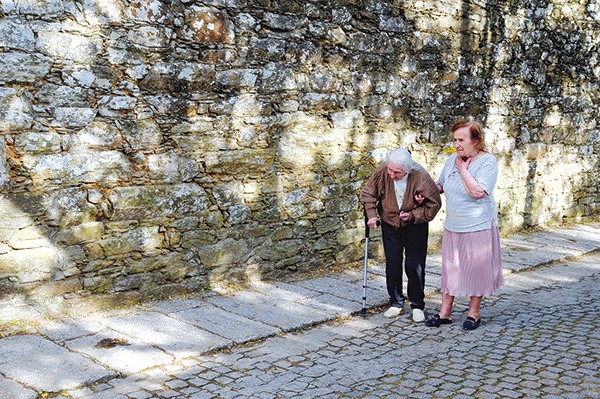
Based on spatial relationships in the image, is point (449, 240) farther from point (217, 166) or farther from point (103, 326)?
point (103, 326)

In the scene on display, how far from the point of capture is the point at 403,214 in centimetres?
543

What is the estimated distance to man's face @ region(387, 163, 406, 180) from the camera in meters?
5.38

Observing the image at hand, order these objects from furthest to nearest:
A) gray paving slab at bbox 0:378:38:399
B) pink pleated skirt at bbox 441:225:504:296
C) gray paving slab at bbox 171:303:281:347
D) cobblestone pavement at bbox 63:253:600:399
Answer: pink pleated skirt at bbox 441:225:504:296
gray paving slab at bbox 171:303:281:347
cobblestone pavement at bbox 63:253:600:399
gray paving slab at bbox 0:378:38:399

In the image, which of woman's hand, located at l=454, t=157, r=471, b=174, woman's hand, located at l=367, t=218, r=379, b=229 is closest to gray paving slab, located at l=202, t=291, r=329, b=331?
woman's hand, located at l=367, t=218, r=379, b=229

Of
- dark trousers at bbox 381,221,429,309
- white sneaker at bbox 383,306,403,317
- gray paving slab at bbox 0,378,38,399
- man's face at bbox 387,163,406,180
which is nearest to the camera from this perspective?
gray paving slab at bbox 0,378,38,399

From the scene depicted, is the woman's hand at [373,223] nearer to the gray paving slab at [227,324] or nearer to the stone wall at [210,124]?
the gray paving slab at [227,324]

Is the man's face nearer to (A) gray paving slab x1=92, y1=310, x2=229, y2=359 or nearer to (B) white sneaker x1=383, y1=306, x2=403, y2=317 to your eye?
(B) white sneaker x1=383, y1=306, x2=403, y2=317

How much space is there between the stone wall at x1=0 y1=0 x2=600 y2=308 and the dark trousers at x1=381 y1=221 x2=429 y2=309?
1407 mm

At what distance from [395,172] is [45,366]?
2846 mm

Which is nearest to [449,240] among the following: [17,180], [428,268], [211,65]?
[428,268]

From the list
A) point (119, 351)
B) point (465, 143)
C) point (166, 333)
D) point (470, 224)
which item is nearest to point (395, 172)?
point (465, 143)

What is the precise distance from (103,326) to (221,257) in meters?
1.42

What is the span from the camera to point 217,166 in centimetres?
616

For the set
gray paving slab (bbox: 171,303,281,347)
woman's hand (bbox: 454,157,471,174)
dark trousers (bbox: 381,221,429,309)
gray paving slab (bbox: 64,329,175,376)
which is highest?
woman's hand (bbox: 454,157,471,174)
